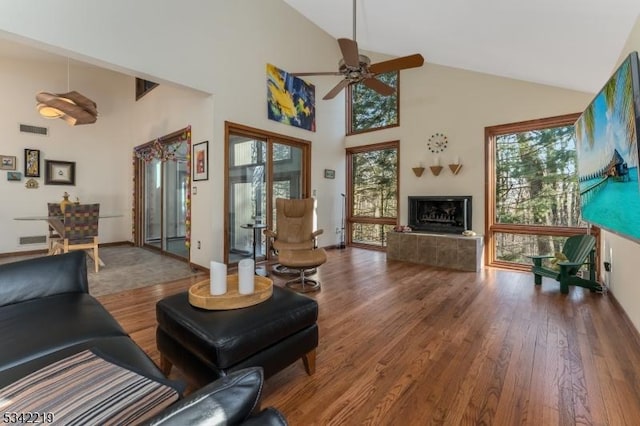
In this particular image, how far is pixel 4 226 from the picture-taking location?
4957 mm

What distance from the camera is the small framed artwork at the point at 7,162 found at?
487 centimetres

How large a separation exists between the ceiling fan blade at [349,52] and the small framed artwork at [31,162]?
583cm

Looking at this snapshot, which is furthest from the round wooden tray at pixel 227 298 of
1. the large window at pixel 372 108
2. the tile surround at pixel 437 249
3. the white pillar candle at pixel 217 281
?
the large window at pixel 372 108

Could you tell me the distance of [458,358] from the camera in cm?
194

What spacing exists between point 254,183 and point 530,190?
4.27m

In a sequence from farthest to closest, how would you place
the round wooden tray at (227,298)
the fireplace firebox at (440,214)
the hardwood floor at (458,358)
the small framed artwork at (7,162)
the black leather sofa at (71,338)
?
1. the small framed artwork at (7,162)
2. the fireplace firebox at (440,214)
3. the round wooden tray at (227,298)
4. the hardwood floor at (458,358)
5. the black leather sofa at (71,338)

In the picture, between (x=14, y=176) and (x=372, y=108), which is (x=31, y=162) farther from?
(x=372, y=108)

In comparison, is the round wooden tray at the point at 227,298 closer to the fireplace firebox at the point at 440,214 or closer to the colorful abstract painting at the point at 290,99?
the colorful abstract painting at the point at 290,99

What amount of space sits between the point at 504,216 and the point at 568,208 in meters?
0.77

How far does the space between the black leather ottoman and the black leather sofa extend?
23cm

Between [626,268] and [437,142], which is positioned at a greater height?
[437,142]

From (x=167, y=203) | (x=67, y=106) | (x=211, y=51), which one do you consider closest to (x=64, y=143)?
(x=67, y=106)

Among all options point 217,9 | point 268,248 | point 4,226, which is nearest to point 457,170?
point 268,248

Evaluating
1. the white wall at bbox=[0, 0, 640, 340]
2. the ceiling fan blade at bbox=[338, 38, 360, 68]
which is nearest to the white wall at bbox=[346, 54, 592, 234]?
the white wall at bbox=[0, 0, 640, 340]
